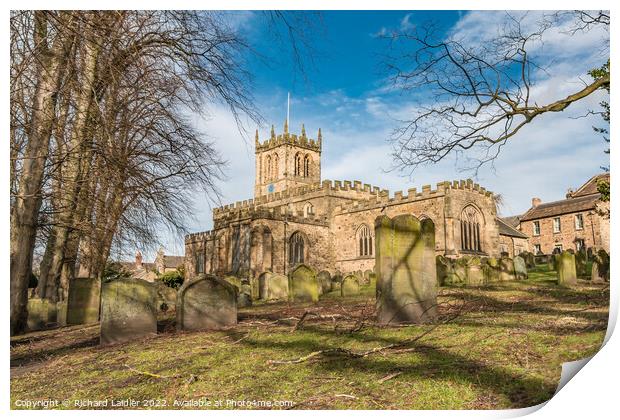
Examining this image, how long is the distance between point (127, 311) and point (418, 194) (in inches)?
948

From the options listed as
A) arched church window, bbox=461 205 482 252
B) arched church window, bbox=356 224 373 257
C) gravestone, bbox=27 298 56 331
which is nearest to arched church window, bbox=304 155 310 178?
arched church window, bbox=356 224 373 257

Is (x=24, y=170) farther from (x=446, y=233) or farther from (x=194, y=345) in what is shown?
(x=446, y=233)

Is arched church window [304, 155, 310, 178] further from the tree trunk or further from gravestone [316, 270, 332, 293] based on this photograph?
the tree trunk

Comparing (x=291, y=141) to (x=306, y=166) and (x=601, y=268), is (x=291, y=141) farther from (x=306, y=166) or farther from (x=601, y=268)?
(x=601, y=268)

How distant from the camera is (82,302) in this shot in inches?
376

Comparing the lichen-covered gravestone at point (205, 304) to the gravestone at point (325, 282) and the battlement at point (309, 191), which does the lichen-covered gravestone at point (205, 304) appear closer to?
the gravestone at point (325, 282)

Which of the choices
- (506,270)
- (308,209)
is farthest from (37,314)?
(308,209)

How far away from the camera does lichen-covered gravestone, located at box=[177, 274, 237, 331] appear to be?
688 centimetres

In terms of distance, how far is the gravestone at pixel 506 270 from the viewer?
42.6 ft

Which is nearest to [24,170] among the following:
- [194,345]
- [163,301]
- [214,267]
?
[194,345]

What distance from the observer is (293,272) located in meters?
10.6

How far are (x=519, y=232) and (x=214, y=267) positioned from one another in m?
20.4

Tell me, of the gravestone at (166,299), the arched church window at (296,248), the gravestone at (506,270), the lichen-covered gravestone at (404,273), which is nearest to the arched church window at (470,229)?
the arched church window at (296,248)

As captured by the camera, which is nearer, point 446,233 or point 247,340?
point 247,340
